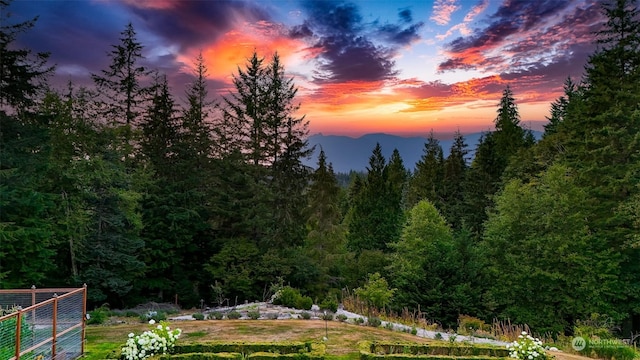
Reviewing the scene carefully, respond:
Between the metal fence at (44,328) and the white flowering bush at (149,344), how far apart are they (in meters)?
1.40

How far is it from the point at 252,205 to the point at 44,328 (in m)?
15.0

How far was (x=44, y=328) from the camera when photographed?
7.83 meters

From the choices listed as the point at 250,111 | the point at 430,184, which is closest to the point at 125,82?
the point at 250,111

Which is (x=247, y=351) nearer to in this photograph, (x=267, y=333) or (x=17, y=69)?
(x=267, y=333)

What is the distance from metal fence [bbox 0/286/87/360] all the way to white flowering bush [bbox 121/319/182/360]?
4.58 ft

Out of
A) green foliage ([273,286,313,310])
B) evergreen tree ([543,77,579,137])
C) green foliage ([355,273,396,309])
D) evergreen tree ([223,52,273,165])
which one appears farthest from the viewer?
evergreen tree ([543,77,579,137])

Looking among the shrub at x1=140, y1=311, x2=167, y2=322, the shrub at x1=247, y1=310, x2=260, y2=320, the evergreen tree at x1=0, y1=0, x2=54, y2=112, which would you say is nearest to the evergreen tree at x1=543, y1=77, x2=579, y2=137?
the shrub at x1=247, y1=310, x2=260, y2=320

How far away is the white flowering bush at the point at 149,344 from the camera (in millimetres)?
7777

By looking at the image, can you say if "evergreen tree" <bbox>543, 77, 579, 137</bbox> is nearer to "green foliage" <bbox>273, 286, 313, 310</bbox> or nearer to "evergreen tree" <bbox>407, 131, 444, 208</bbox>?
"evergreen tree" <bbox>407, 131, 444, 208</bbox>

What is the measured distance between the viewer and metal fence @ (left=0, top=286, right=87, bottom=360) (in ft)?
21.7

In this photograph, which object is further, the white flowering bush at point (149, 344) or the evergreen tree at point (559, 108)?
the evergreen tree at point (559, 108)

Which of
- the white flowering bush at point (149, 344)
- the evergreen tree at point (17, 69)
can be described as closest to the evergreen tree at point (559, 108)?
the white flowering bush at point (149, 344)

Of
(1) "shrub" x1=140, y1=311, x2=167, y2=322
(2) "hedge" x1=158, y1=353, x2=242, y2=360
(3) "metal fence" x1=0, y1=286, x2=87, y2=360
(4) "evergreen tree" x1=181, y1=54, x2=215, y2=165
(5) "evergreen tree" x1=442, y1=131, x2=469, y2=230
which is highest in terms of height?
(4) "evergreen tree" x1=181, y1=54, x2=215, y2=165

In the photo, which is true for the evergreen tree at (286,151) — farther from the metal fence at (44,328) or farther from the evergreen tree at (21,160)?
the metal fence at (44,328)
